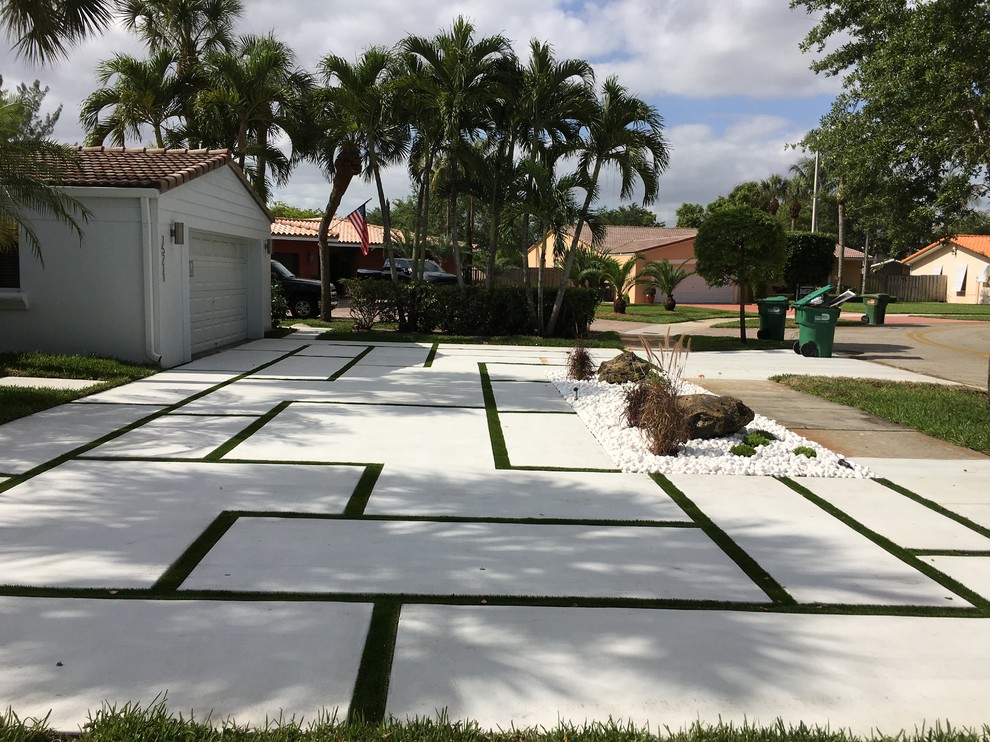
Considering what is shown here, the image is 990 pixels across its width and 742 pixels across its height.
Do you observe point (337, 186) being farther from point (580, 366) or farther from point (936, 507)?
point (936, 507)

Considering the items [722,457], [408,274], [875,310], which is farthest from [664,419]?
[408,274]

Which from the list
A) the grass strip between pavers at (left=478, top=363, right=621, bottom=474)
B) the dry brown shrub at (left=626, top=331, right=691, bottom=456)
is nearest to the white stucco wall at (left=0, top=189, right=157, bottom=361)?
the grass strip between pavers at (left=478, top=363, right=621, bottom=474)

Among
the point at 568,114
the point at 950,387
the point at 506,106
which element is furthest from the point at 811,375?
the point at 506,106

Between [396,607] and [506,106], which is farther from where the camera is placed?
[506,106]

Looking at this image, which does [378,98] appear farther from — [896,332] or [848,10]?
[896,332]

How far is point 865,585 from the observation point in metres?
4.49

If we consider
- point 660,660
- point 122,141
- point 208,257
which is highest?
point 122,141

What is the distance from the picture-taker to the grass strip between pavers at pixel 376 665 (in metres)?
3.11

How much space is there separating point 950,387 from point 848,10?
6.47m

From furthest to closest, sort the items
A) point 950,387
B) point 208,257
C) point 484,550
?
1. point 208,257
2. point 950,387
3. point 484,550

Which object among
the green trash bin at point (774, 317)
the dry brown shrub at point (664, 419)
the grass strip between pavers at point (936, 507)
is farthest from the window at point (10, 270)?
the green trash bin at point (774, 317)

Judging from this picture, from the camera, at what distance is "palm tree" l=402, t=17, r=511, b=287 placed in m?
16.7


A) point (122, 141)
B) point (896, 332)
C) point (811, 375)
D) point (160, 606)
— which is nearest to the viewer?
point (160, 606)

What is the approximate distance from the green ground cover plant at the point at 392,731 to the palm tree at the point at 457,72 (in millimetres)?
15220
